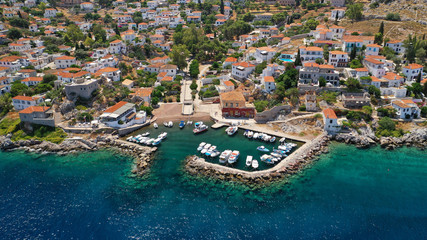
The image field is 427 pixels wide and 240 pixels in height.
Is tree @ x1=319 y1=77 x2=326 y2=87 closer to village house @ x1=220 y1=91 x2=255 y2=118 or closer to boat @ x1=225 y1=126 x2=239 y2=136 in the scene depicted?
village house @ x1=220 y1=91 x2=255 y2=118

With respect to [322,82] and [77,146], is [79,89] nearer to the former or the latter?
[77,146]

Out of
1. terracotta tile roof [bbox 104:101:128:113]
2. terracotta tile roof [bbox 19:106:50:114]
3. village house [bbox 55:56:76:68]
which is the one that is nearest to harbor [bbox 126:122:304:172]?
terracotta tile roof [bbox 104:101:128:113]

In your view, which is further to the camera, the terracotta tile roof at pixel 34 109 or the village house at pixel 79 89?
the village house at pixel 79 89

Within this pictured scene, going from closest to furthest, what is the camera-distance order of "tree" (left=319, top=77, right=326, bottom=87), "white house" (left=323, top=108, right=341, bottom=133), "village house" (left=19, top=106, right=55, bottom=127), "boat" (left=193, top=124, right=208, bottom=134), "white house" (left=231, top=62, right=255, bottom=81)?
"white house" (left=323, top=108, right=341, bottom=133) < "village house" (left=19, top=106, right=55, bottom=127) < "boat" (left=193, top=124, right=208, bottom=134) < "tree" (left=319, top=77, right=326, bottom=87) < "white house" (left=231, top=62, right=255, bottom=81)

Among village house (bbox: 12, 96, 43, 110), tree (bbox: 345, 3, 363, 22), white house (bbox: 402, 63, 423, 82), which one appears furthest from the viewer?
tree (bbox: 345, 3, 363, 22)

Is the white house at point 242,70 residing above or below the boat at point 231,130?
above

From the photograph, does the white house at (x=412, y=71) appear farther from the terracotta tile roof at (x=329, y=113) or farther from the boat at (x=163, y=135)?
the boat at (x=163, y=135)

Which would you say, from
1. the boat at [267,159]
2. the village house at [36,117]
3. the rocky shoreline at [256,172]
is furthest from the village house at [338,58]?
the village house at [36,117]
